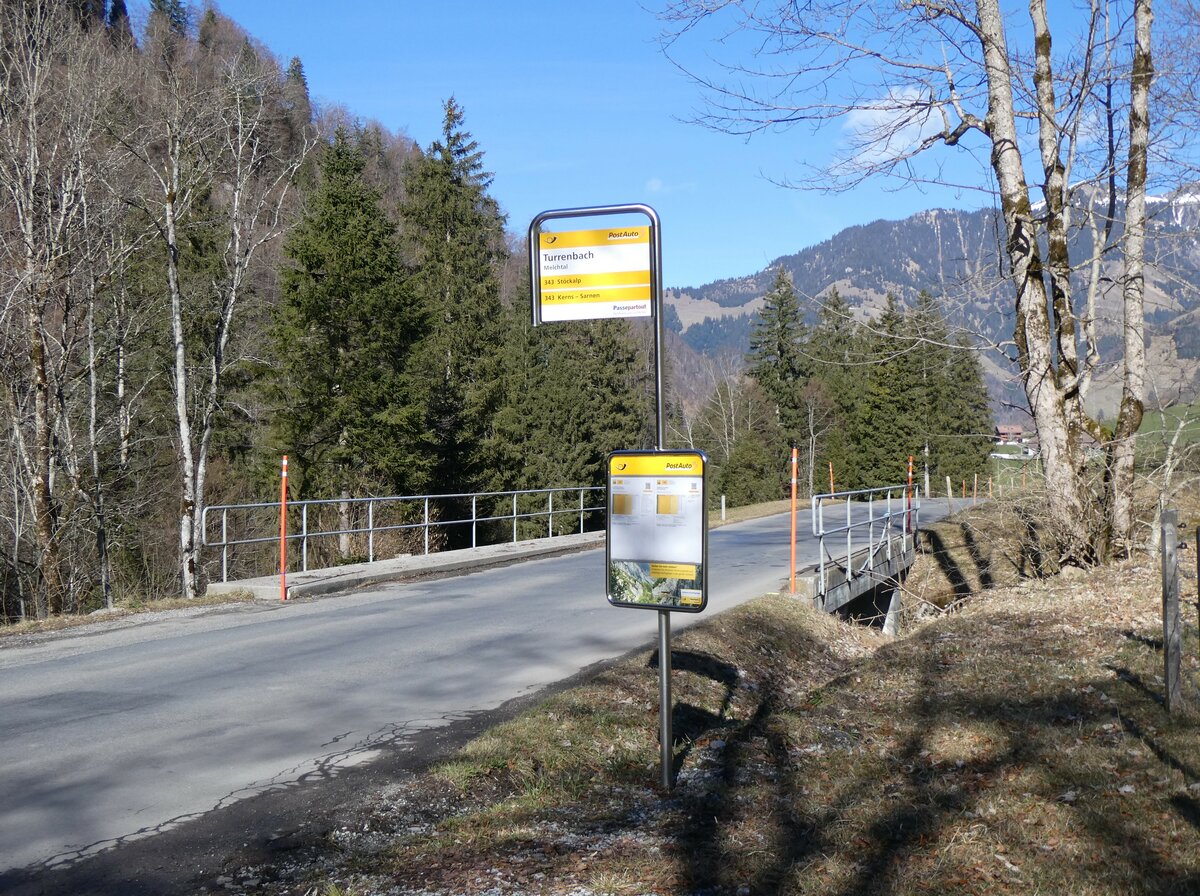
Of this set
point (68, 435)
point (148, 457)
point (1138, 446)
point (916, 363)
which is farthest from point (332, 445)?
point (916, 363)

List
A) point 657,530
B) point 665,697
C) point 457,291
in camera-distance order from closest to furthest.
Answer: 1. point 657,530
2. point 665,697
3. point 457,291

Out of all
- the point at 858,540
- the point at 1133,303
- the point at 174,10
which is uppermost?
the point at 174,10

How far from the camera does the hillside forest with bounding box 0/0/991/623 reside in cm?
1812

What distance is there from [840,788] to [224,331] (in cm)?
1892

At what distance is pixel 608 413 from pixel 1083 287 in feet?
140

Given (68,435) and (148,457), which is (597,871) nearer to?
(68,435)

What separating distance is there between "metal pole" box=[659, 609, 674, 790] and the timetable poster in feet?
0.63

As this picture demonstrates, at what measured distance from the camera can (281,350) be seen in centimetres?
3127

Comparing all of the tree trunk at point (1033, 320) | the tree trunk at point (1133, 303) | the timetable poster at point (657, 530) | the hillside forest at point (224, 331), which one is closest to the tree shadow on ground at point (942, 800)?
the timetable poster at point (657, 530)

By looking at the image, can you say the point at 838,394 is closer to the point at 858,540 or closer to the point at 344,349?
the point at 344,349

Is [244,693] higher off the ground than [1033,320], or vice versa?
[1033,320]

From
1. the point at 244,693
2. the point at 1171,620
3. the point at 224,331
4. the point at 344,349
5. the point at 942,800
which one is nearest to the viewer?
the point at 942,800

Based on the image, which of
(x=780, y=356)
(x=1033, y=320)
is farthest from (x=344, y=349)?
(x=780, y=356)

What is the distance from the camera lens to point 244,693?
767 centimetres
